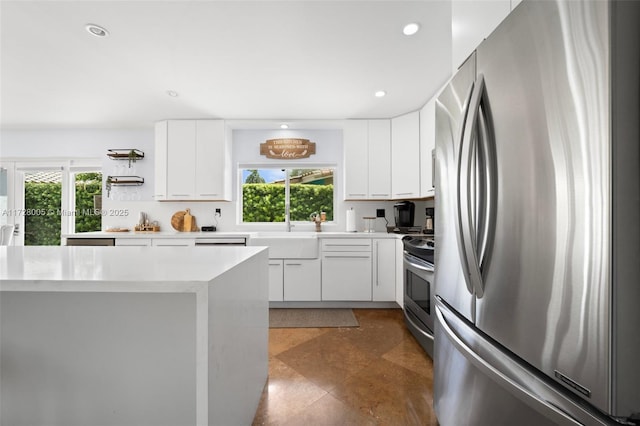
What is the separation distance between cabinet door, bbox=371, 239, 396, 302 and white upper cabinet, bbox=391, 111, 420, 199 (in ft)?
2.24

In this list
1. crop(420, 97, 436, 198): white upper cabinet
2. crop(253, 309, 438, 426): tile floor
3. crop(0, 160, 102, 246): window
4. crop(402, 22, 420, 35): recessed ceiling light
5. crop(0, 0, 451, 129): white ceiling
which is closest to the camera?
crop(253, 309, 438, 426): tile floor

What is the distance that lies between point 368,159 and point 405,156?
18.3 inches

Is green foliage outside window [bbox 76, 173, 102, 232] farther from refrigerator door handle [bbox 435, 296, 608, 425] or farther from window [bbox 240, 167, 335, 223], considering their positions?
refrigerator door handle [bbox 435, 296, 608, 425]

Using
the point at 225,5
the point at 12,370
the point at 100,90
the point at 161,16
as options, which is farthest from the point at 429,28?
the point at 100,90

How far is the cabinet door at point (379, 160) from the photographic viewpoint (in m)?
3.58

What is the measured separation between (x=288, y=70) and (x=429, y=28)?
1.18 m

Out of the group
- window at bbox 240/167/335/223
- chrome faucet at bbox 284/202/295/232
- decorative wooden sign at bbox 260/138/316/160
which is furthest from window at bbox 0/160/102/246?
chrome faucet at bbox 284/202/295/232

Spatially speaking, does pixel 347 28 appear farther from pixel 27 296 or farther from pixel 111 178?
pixel 111 178

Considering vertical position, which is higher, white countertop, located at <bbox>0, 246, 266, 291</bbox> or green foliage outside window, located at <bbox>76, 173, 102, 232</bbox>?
green foliage outside window, located at <bbox>76, 173, 102, 232</bbox>

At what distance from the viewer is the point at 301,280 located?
3213 mm

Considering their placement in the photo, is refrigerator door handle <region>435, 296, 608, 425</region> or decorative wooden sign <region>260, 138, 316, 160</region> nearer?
refrigerator door handle <region>435, 296, 608, 425</region>

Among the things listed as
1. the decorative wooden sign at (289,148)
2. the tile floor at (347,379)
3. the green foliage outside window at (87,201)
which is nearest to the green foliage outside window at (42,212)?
the green foliage outside window at (87,201)

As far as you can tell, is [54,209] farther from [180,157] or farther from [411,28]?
[411,28]

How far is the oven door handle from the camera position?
2.14 meters
